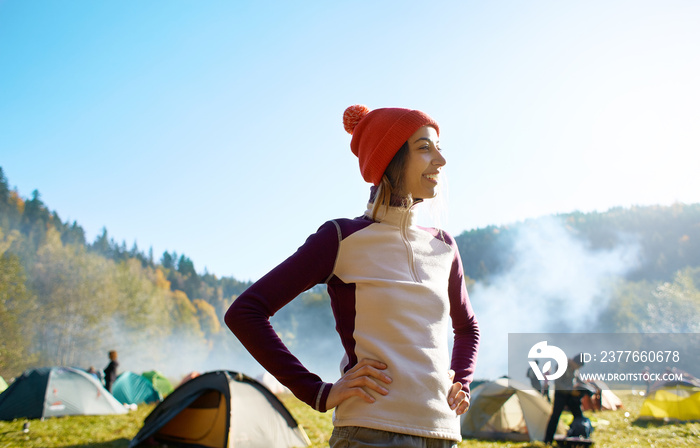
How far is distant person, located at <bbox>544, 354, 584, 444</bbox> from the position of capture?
778cm

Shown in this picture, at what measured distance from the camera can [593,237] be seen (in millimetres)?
61562

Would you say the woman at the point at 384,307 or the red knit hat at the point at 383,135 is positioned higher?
the red knit hat at the point at 383,135

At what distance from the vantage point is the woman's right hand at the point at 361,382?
1.36 meters

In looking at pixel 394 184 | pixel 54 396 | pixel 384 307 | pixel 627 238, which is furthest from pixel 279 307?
pixel 627 238

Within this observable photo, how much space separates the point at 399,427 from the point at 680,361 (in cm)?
5315

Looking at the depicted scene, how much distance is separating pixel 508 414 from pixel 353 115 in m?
8.32

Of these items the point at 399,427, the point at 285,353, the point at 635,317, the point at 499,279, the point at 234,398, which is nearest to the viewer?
the point at 399,427

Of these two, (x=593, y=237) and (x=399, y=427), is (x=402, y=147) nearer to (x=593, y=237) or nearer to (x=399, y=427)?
(x=399, y=427)

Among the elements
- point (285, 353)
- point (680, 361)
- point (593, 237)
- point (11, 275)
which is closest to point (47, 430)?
point (285, 353)

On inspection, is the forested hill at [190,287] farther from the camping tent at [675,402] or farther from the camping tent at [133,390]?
the camping tent at [675,402]

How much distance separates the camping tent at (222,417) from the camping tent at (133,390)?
7.00m

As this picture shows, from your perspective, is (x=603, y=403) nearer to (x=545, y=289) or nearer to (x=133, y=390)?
(x=133, y=390)

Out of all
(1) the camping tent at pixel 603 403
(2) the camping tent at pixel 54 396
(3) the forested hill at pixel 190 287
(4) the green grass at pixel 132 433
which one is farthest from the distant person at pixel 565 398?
(3) the forested hill at pixel 190 287

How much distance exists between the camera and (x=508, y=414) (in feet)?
28.7
